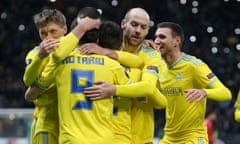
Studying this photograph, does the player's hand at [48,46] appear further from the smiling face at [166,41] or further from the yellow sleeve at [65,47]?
the smiling face at [166,41]

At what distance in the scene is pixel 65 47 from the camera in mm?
5570

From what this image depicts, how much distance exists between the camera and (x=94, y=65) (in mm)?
5625

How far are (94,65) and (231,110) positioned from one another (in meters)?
12.3

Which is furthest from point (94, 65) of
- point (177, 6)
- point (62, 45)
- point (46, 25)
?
point (177, 6)

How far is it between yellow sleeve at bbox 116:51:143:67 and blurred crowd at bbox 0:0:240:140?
→ 11.8 meters

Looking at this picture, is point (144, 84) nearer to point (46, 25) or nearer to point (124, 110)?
point (124, 110)

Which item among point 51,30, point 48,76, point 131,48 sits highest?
point 51,30

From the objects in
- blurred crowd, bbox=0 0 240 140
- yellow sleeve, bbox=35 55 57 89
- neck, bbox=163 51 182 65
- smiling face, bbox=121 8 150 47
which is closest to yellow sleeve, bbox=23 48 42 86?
yellow sleeve, bbox=35 55 57 89

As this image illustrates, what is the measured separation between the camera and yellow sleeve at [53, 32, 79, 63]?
18.2 ft

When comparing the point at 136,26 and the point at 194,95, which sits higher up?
the point at 136,26

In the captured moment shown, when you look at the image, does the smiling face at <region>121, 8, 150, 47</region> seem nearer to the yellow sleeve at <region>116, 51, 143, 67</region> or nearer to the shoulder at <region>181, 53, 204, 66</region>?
the yellow sleeve at <region>116, 51, 143, 67</region>

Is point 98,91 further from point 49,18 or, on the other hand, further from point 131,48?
point 131,48

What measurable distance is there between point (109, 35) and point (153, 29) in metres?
12.7

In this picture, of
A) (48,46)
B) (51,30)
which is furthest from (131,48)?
(48,46)
